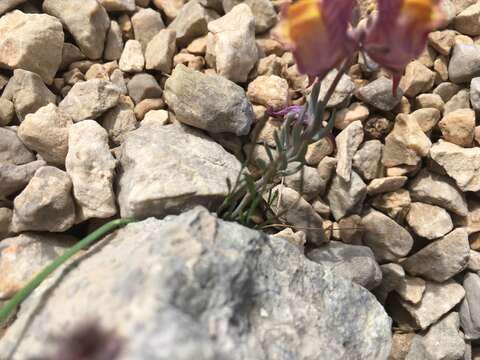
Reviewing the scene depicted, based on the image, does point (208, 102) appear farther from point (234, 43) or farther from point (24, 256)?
point (24, 256)

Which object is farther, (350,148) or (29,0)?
(29,0)

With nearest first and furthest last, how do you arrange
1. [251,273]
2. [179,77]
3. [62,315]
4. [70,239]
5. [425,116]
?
[62,315]
[251,273]
[70,239]
[179,77]
[425,116]

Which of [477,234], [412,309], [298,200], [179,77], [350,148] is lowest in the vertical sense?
[412,309]

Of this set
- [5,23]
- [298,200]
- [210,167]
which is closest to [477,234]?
[298,200]

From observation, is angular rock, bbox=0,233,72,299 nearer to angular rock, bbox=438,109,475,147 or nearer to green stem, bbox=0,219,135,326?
green stem, bbox=0,219,135,326

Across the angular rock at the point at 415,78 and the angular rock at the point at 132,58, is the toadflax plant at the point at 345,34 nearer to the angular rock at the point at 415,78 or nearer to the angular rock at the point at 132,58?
the angular rock at the point at 415,78

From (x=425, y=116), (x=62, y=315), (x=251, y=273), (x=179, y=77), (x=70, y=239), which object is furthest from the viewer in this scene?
(x=425, y=116)

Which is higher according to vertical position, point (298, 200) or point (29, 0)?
point (29, 0)

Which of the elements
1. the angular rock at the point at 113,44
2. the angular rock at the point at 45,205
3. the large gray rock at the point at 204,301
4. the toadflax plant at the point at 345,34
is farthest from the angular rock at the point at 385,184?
the angular rock at the point at 113,44

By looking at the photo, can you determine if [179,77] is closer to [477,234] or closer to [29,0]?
[29,0]
